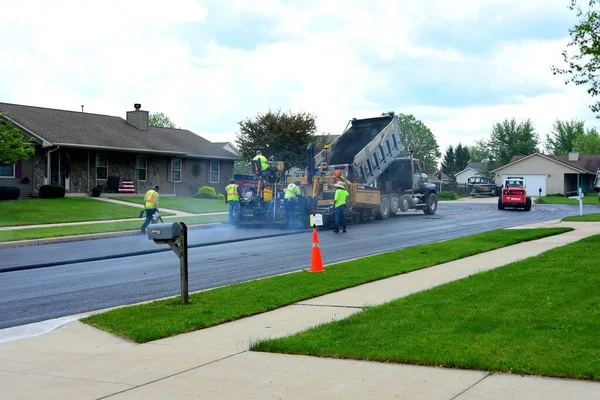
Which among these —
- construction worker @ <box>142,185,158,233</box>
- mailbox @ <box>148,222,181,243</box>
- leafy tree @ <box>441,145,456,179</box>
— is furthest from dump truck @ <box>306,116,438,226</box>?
leafy tree @ <box>441,145,456,179</box>

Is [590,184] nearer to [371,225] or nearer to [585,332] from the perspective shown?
[371,225]

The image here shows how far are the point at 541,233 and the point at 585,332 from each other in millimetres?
13456

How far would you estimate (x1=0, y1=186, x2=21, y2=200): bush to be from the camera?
33781 mm

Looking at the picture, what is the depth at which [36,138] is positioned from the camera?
36.0m

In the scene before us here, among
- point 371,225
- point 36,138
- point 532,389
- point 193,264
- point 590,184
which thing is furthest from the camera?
point 590,184

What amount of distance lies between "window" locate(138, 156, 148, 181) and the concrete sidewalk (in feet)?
110

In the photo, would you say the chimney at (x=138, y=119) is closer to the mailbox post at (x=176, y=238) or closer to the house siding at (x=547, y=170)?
the mailbox post at (x=176, y=238)

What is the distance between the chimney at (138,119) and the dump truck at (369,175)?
1834 centimetres

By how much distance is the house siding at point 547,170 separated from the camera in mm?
75375

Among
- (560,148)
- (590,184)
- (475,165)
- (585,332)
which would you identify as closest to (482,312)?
(585,332)

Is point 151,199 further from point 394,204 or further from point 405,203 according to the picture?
point 405,203

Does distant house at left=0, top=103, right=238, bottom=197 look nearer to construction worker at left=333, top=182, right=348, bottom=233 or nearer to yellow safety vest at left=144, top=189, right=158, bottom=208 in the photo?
yellow safety vest at left=144, top=189, right=158, bottom=208

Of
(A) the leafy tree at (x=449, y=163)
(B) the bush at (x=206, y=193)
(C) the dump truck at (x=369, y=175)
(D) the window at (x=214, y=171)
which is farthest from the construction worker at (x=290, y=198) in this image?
(A) the leafy tree at (x=449, y=163)

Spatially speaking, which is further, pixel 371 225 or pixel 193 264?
pixel 371 225
